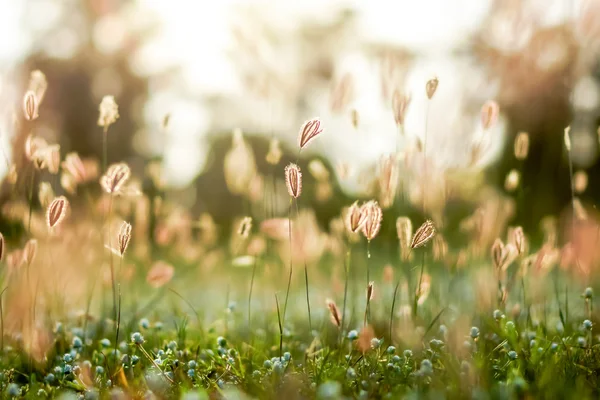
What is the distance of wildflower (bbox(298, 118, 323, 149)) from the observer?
79.5 inches

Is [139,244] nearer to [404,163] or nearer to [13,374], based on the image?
[13,374]

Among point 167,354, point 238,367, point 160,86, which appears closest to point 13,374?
point 167,354

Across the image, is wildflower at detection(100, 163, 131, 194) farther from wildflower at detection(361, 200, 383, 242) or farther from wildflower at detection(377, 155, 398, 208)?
wildflower at detection(377, 155, 398, 208)

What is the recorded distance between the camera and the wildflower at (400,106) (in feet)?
7.65

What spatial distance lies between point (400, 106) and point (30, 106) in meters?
1.39

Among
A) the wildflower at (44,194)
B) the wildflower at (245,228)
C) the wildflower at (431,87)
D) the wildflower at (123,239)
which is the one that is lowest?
the wildflower at (44,194)

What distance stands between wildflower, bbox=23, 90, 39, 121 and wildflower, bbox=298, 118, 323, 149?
1.00 metres

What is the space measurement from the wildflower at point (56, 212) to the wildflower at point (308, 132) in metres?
0.85

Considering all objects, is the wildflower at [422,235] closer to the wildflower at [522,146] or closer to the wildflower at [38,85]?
the wildflower at [522,146]

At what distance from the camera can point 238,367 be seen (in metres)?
2.27

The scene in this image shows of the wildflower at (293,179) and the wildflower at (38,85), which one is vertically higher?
the wildflower at (38,85)

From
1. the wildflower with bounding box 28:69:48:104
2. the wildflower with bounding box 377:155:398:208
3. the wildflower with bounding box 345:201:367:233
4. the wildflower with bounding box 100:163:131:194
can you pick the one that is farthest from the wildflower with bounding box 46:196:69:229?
the wildflower with bounding box 377:155:398:208

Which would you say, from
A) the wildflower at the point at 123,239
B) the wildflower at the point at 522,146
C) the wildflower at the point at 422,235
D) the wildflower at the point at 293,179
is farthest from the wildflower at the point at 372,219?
the wildflower at the point at 522,146

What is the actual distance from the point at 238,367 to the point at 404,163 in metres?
1.22
